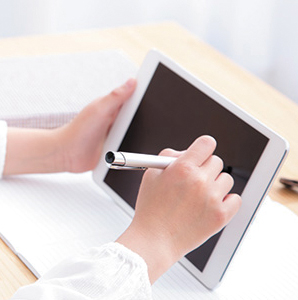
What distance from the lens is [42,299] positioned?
0.51m

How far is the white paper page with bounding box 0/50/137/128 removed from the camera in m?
0.90

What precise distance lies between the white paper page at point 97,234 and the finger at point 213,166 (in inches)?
4.8

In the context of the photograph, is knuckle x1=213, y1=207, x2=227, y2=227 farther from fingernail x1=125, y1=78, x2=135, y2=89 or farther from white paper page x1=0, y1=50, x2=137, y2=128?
white paper page x1=0, y1=50, x2=137, y2=128

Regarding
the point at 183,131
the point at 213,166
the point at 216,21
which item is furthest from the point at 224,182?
the point at 216,21

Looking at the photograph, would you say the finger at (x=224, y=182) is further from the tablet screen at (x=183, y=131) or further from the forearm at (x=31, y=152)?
the forearm at (x=31, y=152)

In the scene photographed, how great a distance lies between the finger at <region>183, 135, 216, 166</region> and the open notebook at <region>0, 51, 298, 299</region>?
13cm

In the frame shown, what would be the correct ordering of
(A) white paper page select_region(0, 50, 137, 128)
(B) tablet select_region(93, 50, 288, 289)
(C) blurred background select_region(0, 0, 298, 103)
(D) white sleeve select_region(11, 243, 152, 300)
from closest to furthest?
(D) white sleeve select_region(11, 243, 152, 300), (B) tablet select_region(93, 50, 288, 289), (A) white paper page select_region(0, 50, 137, 128), (C) blurred background select_region(0, 0, 298, 103)

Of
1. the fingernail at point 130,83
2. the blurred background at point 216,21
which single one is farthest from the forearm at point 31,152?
the blurred background at point 216,21

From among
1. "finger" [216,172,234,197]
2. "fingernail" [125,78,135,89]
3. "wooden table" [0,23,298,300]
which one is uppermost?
"wooden table" [0,23,298,300]

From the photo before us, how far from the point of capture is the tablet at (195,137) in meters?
0.62

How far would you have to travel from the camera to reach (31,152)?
31.7 inches

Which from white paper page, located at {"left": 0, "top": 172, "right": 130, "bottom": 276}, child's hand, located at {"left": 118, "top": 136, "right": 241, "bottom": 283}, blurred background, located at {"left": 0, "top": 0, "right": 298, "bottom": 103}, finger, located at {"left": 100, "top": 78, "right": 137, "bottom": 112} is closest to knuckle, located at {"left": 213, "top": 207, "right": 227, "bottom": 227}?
child's hand, located at {"left": 118, "top": 136, "right": 241, "bottom": 283}

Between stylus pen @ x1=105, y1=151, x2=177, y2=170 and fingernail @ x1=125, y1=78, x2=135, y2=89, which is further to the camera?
fingernail @ x1=125, y1=78, x2=135, y2=89

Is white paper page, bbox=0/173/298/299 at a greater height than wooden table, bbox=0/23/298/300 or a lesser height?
lesser
